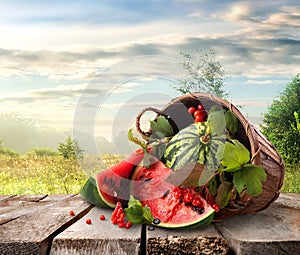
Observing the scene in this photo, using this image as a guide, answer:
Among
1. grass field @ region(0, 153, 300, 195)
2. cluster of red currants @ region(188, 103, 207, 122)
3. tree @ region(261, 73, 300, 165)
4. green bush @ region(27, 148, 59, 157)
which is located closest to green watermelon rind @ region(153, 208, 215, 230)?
cluster of red currants @ region(188, 103, 207, 122)

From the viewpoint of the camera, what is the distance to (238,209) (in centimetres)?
190


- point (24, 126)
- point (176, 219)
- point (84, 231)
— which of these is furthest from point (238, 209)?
point (24, 126)

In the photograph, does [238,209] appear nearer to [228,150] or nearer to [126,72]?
[228,150]

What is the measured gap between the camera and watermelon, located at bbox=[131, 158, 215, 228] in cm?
177

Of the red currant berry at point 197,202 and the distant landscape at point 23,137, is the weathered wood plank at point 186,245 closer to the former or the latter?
the red currant berry at point 197,202

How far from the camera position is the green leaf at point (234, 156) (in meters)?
1.75

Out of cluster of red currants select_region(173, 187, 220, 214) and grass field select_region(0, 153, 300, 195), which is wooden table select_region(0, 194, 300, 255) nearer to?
cluster of red currants select_region(173, 187, 220, 214)

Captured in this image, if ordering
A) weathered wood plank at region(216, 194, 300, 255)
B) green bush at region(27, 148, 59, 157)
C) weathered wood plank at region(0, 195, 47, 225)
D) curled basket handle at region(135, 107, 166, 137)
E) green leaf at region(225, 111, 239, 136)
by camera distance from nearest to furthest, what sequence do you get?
weathered wood plank at region(216, 194, 300, 255)
green leaf at region(225, 111, 239, 136)
weathered wood plank at region(0, 195, 47, 225)
curled basket handle at region(135, 107, 166, 137)
green bush at region(27, 148, 59, 157)

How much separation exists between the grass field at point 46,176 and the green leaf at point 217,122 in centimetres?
259

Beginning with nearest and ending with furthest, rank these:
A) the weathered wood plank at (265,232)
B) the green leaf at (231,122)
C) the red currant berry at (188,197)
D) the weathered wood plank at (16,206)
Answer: the weathered wood plank at (265,232), the red currant berry at (188,197), the green leaf at (231,122), the weathered wood plank at (16,206)

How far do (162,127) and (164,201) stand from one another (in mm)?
416

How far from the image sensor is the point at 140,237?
1.62 meters

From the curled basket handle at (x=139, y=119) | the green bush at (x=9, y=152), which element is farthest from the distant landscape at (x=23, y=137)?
the curled basket handle at (x=139, y=119)

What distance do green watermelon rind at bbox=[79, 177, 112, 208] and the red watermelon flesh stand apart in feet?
0.12
